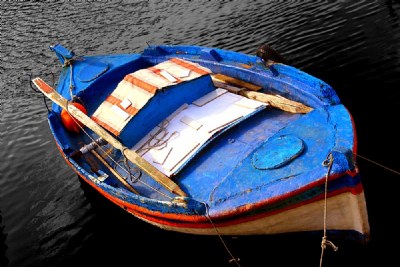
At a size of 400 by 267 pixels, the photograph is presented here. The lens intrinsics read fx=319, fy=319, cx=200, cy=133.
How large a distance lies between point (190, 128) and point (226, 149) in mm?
1250

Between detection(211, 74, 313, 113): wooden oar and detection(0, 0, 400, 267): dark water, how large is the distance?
3.04 m

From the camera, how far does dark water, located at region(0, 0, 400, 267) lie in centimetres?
827

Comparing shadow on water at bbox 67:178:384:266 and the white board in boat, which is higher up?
the white board in boat

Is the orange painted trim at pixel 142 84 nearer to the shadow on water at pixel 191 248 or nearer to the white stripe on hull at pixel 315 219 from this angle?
the shadow on water at pixel 191 248

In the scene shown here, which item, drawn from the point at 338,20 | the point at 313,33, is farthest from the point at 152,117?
the point at 338,20

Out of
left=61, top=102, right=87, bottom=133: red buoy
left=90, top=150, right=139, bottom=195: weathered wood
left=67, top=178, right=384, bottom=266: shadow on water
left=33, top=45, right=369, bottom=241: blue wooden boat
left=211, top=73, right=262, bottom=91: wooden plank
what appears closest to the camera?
left=33, top=45, right=369, bottom=241: blue wooden boat

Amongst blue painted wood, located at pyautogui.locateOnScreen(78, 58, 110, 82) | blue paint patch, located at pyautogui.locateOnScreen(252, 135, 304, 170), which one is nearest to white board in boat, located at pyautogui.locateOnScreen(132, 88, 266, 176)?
blue paint patch, located at pyautogui.locateOnScreen(252, 135, 304, 170)

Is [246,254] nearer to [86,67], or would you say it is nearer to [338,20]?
[86,67]

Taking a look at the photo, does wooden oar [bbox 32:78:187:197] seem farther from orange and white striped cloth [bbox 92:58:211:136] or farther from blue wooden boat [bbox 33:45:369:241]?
orange and white striped cloth [bbox 92:58:211:136]

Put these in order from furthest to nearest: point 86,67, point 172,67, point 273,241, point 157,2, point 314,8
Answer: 1. point 157,2
2. point 314,8
3. point 86,67
4. point 172,67
5. point 273,241

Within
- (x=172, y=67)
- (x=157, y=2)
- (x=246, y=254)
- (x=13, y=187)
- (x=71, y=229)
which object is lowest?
(x=246, y=254)

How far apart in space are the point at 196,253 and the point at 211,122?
358cm

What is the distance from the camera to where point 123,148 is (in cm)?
856

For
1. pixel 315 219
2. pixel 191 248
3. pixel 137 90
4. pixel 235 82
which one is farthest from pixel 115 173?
pixel 315 219
